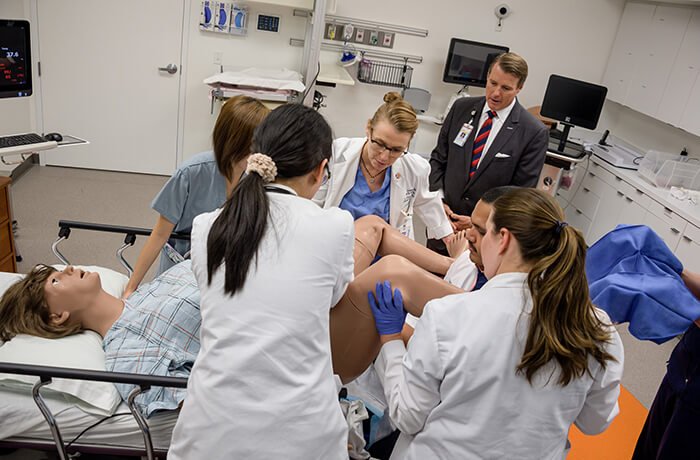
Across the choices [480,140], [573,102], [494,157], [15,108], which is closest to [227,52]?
[15,108]

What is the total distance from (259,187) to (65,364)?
0.96 metres

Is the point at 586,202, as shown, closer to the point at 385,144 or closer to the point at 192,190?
the point at 385,144

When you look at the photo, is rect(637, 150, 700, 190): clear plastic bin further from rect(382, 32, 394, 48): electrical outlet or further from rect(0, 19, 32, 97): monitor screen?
rect(0, 19, 32, 97): monitor screen

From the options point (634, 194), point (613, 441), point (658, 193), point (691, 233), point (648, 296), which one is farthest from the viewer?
point (634, 194)

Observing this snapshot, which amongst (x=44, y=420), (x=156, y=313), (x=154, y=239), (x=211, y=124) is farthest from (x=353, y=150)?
(x=211, y=124)

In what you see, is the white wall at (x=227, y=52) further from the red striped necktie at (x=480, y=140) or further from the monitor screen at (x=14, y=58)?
the red striped necktie at (x=480, y=140)

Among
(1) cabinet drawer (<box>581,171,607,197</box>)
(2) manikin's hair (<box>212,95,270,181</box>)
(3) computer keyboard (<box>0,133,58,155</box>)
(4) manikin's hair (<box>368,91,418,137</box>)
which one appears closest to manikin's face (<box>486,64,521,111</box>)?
(4) manikin's hair (<box>368,91,418,137</box>)

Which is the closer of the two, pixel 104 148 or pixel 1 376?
pixel 1 376

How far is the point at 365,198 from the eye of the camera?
2498mm

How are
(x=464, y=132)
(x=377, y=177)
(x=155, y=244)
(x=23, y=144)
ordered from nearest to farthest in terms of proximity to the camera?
(x=155, y=244) < (x=377, y=177) < (x=23, y=144) < (x=464, y=132)

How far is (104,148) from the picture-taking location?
4922 millimetres

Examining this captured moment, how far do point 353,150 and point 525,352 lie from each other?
4.52ft

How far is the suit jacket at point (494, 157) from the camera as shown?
3.04m

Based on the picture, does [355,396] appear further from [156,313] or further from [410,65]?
[410,65]
